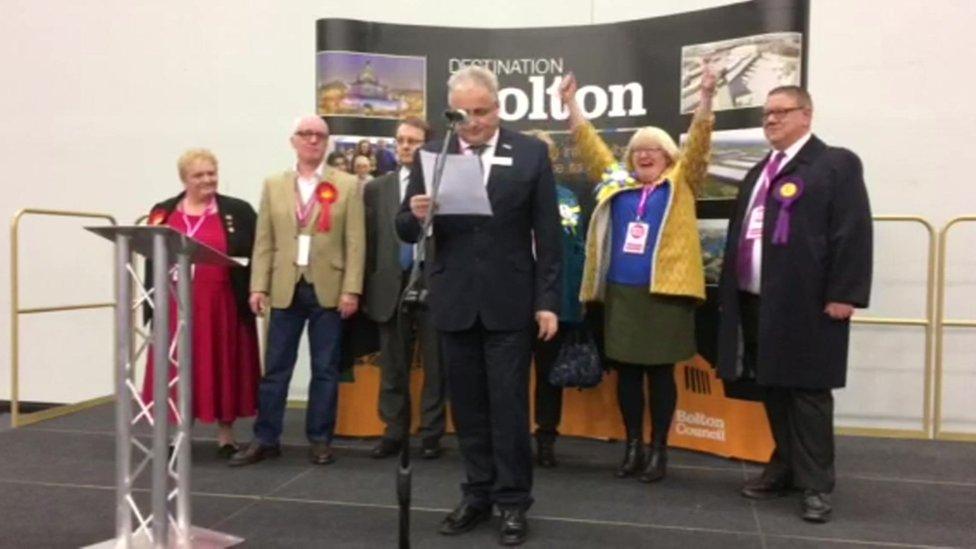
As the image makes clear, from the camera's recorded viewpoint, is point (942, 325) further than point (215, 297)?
Yes

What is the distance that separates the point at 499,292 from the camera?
2.51 metres

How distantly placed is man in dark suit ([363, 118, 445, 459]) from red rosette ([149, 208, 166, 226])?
90 cm

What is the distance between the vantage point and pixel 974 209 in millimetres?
4336

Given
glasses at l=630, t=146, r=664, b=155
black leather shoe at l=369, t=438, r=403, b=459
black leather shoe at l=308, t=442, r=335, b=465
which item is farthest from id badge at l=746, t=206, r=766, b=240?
black leather shoe at l=308, t=442, r=335, b=465

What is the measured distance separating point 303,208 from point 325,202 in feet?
0.35

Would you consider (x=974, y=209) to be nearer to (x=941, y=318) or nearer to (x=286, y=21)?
(x=941, y=318)

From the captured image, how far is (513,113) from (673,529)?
2.25 meters

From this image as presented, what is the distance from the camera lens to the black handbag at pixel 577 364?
3.42m

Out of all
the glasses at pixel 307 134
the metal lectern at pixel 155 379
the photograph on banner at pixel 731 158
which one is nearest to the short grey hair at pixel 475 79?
the metal lectern at pixel 155 379

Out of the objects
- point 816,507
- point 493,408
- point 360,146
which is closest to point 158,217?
point 360,146

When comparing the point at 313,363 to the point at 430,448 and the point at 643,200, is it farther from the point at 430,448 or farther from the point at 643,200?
the point at 643,200

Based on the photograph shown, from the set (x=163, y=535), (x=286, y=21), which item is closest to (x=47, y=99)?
(x=286, y=21)

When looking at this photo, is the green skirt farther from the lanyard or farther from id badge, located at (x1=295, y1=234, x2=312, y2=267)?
id badge, located at (x1=295, y1=234, x2=312, y2=267)

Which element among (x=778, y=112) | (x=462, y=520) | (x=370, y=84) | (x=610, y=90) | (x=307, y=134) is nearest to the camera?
(x=462, y=520)
